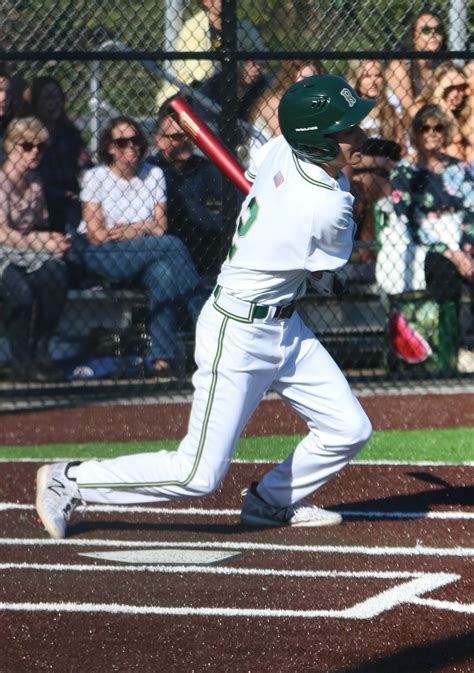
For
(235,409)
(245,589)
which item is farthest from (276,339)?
(245,589)

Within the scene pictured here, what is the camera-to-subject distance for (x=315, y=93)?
475cm

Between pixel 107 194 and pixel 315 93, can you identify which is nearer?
pixel 315 93

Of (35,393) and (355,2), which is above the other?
(355,2)

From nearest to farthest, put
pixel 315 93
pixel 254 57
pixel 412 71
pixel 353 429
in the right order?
pixel 315 93, pixel 353 429, pixel 254 57, pixel 412 71

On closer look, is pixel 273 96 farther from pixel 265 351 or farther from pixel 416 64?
pixel 265 351

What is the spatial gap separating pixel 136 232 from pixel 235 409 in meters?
4.19

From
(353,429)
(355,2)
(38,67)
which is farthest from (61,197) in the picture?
(353,429)

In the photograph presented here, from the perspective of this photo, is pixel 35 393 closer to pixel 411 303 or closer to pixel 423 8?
pixel 411 303

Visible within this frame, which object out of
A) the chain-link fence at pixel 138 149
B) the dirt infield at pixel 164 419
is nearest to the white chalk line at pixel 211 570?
the dirt infield at pixel 164 419

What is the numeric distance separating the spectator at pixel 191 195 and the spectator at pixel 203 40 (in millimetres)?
280

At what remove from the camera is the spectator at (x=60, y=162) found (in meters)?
8.93

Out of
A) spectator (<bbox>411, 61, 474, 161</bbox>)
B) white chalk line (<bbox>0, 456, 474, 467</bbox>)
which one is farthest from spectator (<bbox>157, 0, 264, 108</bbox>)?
white chalk line (<bbox>0, 456, 474, 467</bbox>)

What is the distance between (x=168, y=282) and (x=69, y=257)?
72cm

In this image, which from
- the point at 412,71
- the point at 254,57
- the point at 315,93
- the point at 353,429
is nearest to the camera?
the point at 315,93
